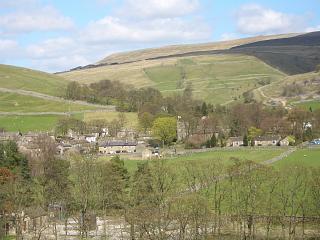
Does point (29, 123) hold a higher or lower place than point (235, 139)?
higher

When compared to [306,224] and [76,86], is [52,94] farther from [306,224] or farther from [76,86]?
[306,224]

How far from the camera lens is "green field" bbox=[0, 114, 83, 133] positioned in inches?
5477

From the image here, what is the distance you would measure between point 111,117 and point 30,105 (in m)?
40.1

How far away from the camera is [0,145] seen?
287ft

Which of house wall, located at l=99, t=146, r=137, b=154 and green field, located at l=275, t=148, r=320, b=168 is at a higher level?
green field, located at l=275, t=148, r=320, b=168

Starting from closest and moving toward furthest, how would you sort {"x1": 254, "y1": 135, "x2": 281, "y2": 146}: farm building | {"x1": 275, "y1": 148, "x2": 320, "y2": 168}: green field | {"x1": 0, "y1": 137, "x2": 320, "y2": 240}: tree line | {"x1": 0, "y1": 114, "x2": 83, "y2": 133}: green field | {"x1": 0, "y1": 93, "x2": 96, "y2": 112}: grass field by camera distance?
{"x1": 0, "y1": 137, "x2": 320, "y2": 240}: tree line → {"x1": 275, "y1": 148, "x2": 320, "y2": 168}: green field → {"x1": 254, "y1": 135, "x2": 281, "y2": 146}: farm building → {"x1": 0, "y1": 114, "x2": 83, "y2": 133}: green field → {"x1": 0, "y1": 93, "x2": 96, "y2": 112}: grass field

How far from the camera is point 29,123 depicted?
479ft

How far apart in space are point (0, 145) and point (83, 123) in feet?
162

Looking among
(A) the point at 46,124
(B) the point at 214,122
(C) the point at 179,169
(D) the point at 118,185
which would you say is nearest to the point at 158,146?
(B) the point at 214,122

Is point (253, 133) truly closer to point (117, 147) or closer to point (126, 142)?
point (126, 142)

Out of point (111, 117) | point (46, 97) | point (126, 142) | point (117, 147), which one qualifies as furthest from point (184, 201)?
point (46, 97)

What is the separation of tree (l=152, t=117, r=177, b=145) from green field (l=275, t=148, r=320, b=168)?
2777 cm

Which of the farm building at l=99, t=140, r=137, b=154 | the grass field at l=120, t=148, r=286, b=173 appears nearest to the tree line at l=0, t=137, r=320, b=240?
the grass field at l=120, t=148, r=286, b=173

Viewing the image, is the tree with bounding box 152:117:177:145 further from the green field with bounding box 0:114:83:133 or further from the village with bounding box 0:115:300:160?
the green field with bounding box 0:114:83:133
